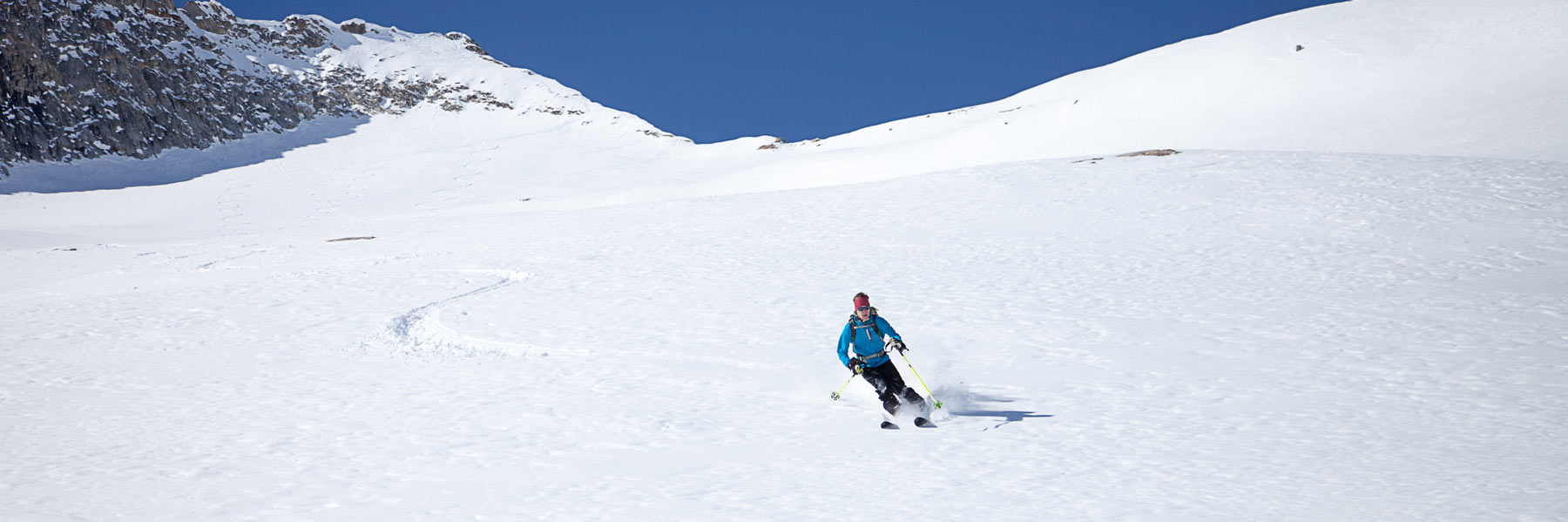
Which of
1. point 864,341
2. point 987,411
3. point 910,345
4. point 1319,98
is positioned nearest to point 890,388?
point 864,341

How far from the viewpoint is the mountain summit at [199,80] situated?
229 ft

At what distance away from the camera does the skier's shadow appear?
28.1 feet

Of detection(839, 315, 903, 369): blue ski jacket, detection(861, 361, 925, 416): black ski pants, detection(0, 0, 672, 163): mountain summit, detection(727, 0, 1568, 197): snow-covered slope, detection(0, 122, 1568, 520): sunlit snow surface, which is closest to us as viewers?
detection(0, 122, 1568, 520): sunlit snow surface

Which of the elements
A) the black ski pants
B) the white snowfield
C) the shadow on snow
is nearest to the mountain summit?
the white snowfield

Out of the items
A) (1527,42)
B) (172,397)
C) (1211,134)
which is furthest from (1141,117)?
(172,397)

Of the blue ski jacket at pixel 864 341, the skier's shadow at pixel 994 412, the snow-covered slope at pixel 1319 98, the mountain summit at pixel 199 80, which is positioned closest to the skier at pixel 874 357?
the blue ski jacket at pixel 864 341

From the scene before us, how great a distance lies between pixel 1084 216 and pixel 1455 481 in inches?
626

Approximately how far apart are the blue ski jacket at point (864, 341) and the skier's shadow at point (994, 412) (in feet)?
3.50

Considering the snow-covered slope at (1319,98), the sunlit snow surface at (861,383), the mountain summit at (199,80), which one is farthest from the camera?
the mountain summit at (199,80)

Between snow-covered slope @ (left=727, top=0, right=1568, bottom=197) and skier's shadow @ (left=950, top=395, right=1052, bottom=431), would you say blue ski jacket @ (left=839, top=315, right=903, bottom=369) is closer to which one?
skier's shadow @ (left=950, top=395, right=1052, bottom=431)

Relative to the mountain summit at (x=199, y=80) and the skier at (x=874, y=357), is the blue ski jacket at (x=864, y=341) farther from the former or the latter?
the mountain summit at (x=199, y=80)

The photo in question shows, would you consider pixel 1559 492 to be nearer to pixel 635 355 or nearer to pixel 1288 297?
pixel 1288 297

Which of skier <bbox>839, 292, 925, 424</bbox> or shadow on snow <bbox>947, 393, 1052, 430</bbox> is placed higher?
skier <bbox>839, 292, 925, 424</bbox>

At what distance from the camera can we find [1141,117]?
3716 cm
